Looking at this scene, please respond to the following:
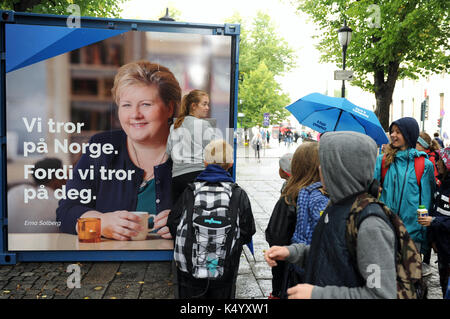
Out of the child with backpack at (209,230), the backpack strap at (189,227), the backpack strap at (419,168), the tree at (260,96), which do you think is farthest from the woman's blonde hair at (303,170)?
the tree at (260,96)

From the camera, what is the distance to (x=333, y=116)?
529 cm

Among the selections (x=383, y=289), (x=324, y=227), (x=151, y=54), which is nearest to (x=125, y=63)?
(x=151, y=54)

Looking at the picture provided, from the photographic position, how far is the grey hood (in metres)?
1.74

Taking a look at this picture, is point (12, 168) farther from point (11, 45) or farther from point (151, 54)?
point (151, 54)

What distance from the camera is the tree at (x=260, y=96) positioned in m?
47.9

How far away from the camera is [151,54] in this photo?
16.6 ft

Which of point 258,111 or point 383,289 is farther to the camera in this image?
point 258,111

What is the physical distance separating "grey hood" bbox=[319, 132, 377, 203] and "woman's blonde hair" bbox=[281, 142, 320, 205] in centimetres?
139

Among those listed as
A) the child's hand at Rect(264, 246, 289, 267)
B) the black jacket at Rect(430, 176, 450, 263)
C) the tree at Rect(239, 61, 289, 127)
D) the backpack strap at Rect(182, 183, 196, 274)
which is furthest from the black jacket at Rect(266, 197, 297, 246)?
the tree at Rect(239, 61, 289, 127)

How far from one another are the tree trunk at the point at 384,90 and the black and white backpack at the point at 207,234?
14255 mm

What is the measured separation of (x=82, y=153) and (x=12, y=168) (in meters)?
0.81

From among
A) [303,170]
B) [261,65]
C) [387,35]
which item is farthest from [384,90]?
[261,65]

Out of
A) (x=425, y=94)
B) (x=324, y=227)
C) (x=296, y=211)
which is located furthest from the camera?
(x=425, y=94)

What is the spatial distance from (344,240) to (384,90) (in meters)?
15.8
